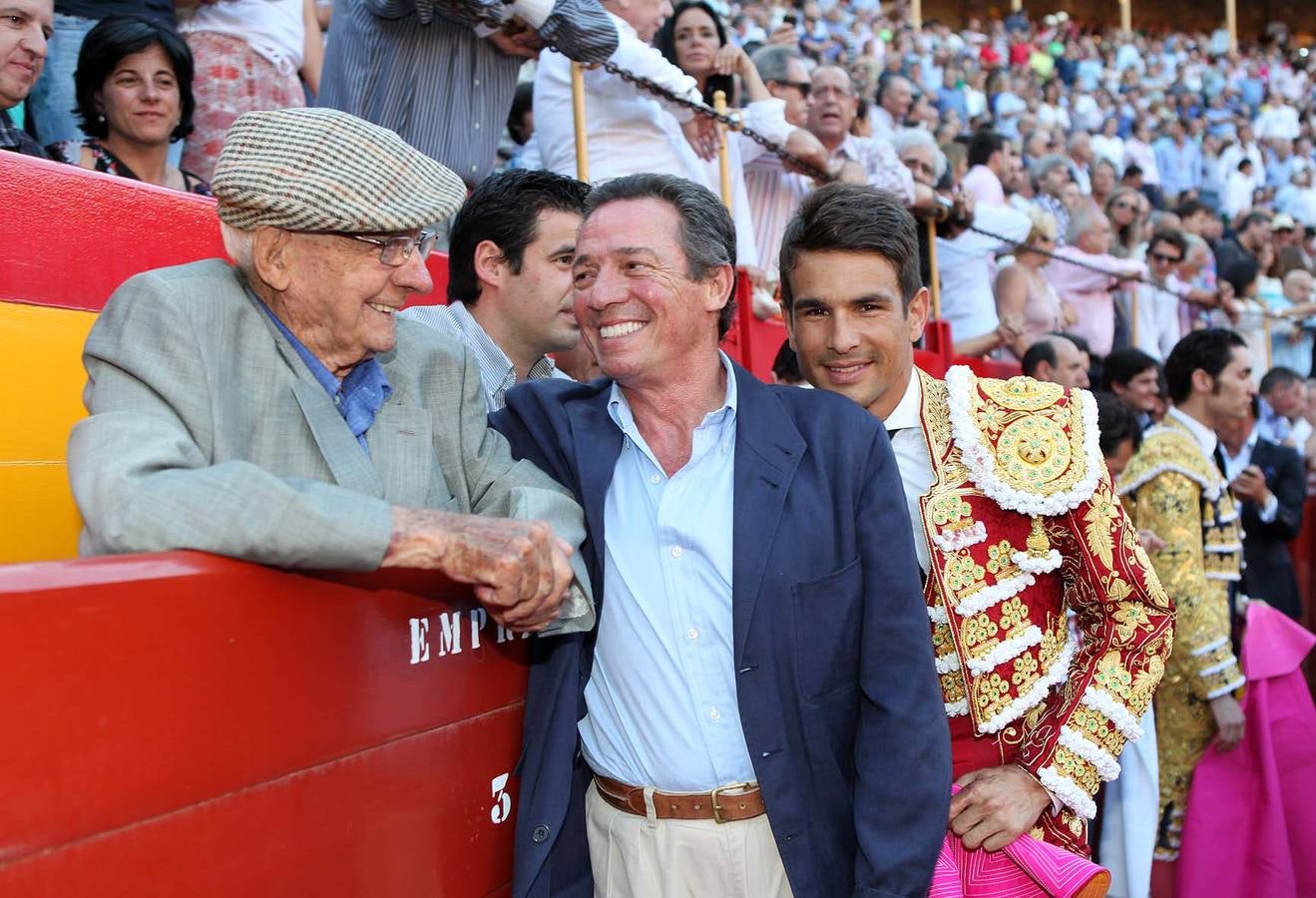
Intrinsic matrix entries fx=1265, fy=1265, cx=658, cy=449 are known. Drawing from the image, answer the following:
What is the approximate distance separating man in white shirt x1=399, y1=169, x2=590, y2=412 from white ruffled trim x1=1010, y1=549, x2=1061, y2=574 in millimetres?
1299

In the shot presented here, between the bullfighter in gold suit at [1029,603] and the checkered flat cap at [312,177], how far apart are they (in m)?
1.14

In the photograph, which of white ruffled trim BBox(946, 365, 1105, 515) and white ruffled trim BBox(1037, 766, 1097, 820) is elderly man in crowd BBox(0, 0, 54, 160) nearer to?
white ruffled trim BBox(946, 365, 1105, 515)

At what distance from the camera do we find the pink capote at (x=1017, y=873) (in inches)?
84.6

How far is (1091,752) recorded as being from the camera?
227cm

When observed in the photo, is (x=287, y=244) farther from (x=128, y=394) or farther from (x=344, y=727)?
(x=344, y=727)

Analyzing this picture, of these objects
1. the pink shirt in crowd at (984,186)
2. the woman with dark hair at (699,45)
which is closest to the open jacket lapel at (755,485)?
the woman with dark hair at (699,45)

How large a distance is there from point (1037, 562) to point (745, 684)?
746mm

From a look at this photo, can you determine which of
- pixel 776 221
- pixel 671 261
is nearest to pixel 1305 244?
pixel 776 221

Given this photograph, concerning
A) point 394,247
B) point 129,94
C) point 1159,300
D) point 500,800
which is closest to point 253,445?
point 394,247

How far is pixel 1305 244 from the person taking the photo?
618 inches

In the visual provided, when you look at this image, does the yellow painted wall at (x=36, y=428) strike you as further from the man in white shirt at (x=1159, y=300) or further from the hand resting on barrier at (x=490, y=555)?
the man in white shirt at (x=1159, y=300)

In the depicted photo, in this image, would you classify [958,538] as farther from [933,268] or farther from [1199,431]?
[933,268]

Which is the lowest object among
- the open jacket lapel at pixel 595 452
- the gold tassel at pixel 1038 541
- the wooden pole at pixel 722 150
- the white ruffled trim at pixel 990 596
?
the white ruffled trim at pixel 990 596

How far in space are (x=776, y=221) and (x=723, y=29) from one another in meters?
0.97
